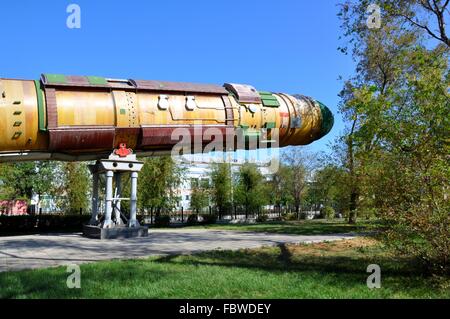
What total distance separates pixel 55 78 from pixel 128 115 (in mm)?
2483

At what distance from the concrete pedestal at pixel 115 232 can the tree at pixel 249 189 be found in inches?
922

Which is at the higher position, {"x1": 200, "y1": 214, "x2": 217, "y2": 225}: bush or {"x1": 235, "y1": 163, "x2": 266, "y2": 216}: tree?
{"x1": 235, "y1": 163, "x2": 266, "y2": 216}: tree

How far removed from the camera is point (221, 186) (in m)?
34.9

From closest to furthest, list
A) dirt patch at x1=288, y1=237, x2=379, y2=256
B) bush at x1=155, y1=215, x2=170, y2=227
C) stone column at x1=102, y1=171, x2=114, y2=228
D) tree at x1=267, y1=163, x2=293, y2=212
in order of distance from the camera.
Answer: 1. dirt patch at x1=288, y1=237, x2=379, y2=256
2. stone column at x1=102, y1=171, x2=114, y2=228
3. bush at x1=155, y1=215, x2=170, y2=227
4. tree at x1=267, y1=163, x2=293, y2=212

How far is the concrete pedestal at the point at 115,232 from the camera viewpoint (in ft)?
47.3

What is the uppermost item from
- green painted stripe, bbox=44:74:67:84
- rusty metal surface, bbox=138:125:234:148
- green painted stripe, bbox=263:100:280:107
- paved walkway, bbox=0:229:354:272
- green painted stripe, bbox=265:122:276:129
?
green painted stripe, bbox=44:74:67:84

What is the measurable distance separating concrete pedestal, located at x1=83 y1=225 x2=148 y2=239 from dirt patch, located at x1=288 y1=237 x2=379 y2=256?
5.40 metres

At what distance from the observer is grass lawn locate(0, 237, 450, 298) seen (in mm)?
6500

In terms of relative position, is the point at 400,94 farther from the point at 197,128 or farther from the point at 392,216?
the point at 197,128

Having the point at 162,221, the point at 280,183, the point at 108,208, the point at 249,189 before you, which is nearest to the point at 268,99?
the point at 108,208

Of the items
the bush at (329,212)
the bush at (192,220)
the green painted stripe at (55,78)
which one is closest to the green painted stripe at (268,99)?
the green painted stripe at (55,78)

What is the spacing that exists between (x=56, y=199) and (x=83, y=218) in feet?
38.7

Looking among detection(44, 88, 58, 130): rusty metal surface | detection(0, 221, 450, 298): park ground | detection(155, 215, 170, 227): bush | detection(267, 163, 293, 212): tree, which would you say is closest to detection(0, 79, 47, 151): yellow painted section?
detection(44, 88, 58, 130): rusty metal surface

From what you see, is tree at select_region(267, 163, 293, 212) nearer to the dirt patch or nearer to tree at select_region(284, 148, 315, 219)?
tree at select_region(284, 148, 315, 219)
